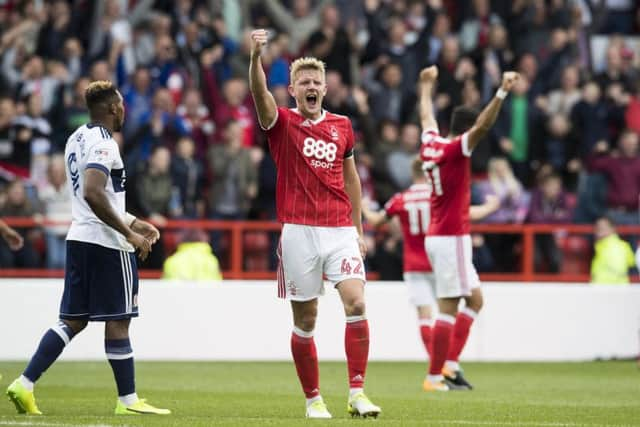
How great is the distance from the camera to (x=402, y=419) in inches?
384

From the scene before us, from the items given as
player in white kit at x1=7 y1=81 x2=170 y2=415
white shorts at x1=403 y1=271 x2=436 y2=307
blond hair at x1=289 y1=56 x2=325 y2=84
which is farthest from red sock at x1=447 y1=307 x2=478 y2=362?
blond hair at x1=289 y1=56 x2=325 y2=84

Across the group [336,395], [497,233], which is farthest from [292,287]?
[497,233]

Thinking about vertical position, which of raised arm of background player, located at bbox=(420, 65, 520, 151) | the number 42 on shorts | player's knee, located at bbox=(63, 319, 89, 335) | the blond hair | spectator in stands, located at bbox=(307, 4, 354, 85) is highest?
spectator in stands, located at bbox=(307, 4, 354, 85)

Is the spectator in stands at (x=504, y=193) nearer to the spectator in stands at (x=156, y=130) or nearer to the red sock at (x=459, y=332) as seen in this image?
the spectator in stands at (x=156, y=130)

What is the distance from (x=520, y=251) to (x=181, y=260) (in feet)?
14.2

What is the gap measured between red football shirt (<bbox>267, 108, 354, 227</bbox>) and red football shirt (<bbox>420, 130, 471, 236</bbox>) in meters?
3.06

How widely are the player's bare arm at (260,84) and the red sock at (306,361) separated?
4.75ft

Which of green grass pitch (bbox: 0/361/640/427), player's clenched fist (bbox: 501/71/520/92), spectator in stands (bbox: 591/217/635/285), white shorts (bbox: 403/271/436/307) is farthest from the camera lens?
spectator in stands (bbox: 591/217/635/285)

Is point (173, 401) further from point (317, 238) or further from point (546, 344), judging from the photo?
point (546, 344)

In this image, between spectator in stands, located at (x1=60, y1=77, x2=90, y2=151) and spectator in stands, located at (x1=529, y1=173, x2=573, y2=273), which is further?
A: spectator in stands, located at (x1=60, y1=77, x2=90, y2=151)

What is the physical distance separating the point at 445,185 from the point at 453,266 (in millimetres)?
746

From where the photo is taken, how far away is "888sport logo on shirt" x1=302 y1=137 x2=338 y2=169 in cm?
987

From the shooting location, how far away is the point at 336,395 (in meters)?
12.6

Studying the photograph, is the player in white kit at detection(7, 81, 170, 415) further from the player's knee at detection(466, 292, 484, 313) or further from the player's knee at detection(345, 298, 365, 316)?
the player's knee at detection(466, 292, 484, 313)
